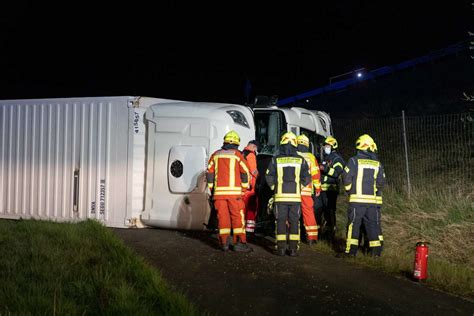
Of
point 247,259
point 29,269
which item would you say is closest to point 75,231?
point 29,269

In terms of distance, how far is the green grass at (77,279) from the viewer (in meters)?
4.20

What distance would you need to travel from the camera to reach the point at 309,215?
783 cm

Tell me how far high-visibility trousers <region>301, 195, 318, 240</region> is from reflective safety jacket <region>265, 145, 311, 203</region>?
602 millimetres

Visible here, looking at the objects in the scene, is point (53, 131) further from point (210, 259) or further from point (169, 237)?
point (210, 259)

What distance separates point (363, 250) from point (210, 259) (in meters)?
2.39

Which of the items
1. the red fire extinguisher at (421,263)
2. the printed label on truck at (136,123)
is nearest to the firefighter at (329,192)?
the red fire extinguisher at (421,263)

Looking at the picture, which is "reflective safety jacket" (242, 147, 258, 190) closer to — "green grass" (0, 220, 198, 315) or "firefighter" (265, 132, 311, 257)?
"firefighter" (265, 132, 311, 257)

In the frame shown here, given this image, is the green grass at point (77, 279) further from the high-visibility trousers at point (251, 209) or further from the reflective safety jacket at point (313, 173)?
the reflective safety jacket at point (313, 173)

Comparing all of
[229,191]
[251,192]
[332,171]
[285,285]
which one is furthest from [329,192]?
[285,285]

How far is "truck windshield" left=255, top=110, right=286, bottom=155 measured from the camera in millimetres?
9570

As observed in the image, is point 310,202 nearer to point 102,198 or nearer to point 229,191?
point 229,191

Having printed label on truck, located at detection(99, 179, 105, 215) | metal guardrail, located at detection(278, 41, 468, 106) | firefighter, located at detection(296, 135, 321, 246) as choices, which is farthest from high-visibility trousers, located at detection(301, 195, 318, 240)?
metal guardrail, located at detection(278, 41, 468, 106)

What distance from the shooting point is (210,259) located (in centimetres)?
670

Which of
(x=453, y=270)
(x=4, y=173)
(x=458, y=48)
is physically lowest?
(x=453, y=270)
